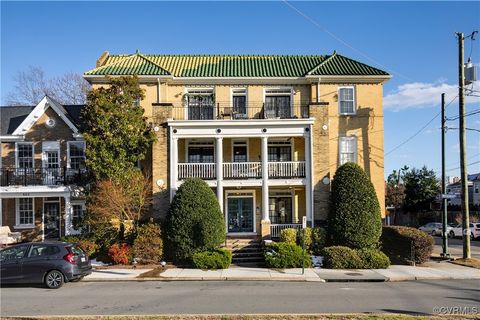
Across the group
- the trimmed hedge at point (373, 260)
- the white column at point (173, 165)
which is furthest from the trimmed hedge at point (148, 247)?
the trimmed hedge at point (373, 260)

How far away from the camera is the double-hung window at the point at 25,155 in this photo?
85.4 ft

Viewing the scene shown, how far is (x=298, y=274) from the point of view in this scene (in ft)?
61.5

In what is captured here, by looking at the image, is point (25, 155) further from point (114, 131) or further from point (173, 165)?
point (173, 165)

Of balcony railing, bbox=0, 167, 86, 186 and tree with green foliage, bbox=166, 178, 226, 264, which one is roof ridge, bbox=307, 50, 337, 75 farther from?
balcony railing, bbox=0, 167, 86, 186

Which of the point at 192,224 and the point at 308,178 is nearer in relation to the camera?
the point at 192,224

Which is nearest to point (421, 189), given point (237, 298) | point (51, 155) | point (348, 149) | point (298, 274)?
point (348, 149)

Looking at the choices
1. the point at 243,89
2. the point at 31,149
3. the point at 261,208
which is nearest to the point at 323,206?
the point at 261,208

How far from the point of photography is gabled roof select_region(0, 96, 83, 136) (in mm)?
25875

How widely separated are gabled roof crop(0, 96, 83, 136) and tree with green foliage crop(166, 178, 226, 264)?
8.62 m

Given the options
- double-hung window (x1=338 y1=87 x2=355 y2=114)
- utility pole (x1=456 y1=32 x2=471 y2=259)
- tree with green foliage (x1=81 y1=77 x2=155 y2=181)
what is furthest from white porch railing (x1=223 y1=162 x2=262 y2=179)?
utility pole (x1=456 y1=32 x2=471 y2=259)

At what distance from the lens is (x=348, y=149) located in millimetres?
27141

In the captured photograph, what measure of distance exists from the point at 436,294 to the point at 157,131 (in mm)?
15974

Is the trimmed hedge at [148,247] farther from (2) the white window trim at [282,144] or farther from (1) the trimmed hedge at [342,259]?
(2) the white window trim at [282,144]

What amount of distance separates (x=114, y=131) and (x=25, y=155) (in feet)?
23.3
